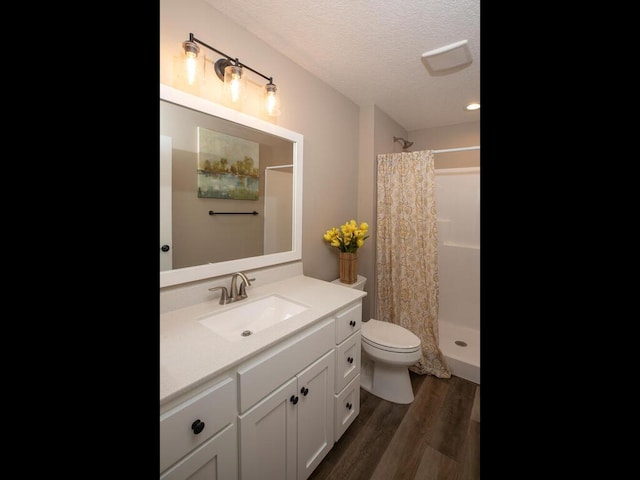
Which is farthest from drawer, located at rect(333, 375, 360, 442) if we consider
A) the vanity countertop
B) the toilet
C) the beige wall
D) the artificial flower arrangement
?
the artificial flower arrangement

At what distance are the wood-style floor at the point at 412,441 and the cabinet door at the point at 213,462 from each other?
0.60m

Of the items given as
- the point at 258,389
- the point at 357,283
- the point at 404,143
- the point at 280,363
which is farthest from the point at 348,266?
the point at 404,143

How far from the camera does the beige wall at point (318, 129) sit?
1173mm

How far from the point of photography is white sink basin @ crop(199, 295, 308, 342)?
120 cm

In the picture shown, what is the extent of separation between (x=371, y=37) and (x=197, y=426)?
1.81 m

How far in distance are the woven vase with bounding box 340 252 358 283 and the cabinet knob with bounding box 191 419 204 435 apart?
140 cm

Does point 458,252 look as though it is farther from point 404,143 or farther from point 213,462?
point 213,462

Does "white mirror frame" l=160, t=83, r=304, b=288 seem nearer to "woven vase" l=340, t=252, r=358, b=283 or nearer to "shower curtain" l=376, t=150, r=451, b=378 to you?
"woven vase" l=340, t=252, r=358, b=283

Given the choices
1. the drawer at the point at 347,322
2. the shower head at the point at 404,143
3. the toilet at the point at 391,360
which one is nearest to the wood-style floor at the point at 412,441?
the toilet at the point at 391,360

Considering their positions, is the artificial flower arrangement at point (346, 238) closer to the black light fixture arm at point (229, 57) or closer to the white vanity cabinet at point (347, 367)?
the white vanity cabinet at point (347, 367)

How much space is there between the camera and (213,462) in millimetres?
821
